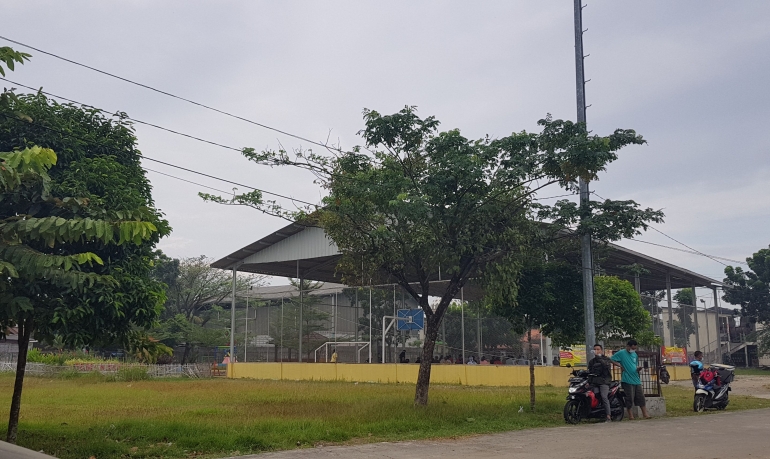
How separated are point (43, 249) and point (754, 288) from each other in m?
55.2

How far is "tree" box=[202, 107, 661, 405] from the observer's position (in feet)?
46.3

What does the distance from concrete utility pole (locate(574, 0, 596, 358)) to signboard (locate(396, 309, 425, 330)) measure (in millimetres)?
15374

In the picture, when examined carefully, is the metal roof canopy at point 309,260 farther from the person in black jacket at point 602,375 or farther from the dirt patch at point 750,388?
the person in black jacket at point 602,375

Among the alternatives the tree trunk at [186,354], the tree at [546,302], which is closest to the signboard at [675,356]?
the tree at [546,302]

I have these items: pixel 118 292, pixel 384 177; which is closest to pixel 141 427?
pixel 118 292

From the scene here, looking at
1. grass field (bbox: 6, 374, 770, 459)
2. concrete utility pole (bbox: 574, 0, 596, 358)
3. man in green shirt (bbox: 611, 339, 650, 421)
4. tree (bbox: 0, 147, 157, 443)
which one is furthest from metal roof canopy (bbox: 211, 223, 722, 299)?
tree (bbox: 0, 147, 157, 443)

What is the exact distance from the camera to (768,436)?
11352 mm

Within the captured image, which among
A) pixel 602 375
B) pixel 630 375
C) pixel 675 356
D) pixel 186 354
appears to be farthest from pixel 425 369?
pixel 186 354

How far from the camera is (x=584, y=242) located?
15156 mm

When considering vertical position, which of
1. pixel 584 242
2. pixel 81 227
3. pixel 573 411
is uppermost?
pixel 584 242

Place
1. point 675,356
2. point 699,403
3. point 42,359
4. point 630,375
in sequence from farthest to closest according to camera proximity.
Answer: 1. point 42,359
2. point 675,356
3. point 699,403
4. point 630,375

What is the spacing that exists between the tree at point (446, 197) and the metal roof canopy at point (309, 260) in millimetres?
14198

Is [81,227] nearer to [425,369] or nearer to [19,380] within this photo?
[19,380]

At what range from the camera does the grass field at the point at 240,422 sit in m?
10.0
